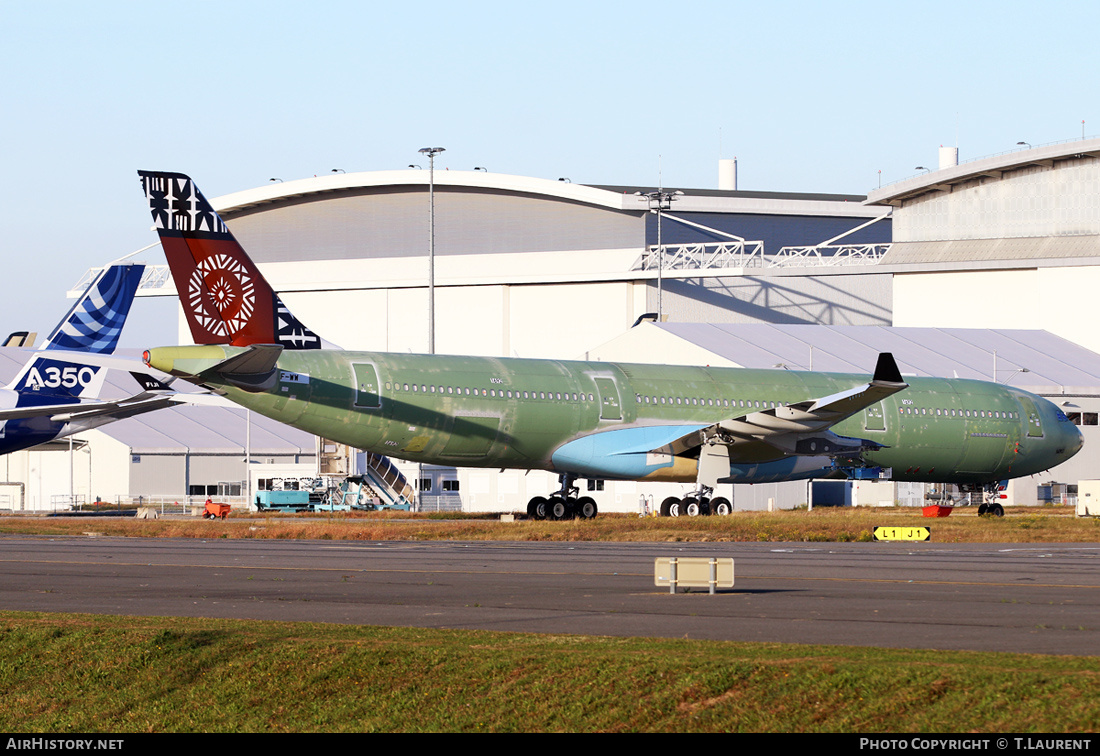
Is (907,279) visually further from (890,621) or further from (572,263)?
(890,621)

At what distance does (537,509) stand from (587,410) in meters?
3.95

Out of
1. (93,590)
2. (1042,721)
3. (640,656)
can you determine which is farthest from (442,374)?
(1042,721)

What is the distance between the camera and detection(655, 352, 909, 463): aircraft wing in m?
43.9

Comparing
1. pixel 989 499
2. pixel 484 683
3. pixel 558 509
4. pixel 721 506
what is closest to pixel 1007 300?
pixel 989 499

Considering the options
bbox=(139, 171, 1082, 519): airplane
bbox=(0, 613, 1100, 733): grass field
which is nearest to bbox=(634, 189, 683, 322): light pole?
bbox=(139, 171, 1082, 519): airplane

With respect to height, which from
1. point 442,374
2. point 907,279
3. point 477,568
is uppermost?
point 907,279

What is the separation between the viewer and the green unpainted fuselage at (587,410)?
41.3m

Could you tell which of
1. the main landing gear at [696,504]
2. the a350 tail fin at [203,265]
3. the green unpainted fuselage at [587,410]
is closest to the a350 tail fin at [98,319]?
the green unpainted fuselage at [587,410]

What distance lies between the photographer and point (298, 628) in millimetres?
16859

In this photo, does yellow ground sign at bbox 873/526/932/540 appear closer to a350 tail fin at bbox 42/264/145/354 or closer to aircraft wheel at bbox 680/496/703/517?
aircraft wheel at bbox 680/496/703/517

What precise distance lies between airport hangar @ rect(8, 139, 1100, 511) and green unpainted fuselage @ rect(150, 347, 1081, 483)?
24.3 meters

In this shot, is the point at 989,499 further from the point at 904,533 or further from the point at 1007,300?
the point at 904,533

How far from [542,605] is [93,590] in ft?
25.5

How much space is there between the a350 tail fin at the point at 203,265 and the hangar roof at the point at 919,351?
34.1m
